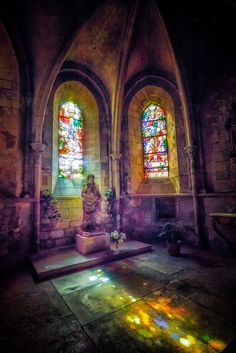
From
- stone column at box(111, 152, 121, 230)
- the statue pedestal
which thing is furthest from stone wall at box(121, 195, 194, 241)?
the statue pedestal

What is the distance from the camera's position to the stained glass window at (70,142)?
754cm

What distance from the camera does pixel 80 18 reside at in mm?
5961

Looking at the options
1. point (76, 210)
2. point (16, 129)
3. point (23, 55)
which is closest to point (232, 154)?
point (76, 210)

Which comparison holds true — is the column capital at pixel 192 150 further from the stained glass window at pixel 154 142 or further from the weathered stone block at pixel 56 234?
the weathered stone block at pixel 56 234

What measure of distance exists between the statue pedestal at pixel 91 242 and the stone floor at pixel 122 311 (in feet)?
3.21

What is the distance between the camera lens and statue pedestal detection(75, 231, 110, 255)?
5.56m

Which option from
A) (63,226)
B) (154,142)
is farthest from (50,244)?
(154,142)

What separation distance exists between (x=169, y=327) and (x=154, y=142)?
22.4ft

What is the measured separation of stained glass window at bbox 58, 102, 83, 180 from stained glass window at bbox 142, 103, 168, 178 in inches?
112

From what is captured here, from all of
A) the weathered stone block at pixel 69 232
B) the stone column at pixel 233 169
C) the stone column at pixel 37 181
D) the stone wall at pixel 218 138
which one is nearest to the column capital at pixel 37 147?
the stone column at pixel 37 181

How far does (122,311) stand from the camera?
115 inches

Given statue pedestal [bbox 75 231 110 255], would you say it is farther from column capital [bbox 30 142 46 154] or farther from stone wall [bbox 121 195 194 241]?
column capital [bbox 30 142 46 154]

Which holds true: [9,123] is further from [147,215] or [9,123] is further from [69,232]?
[147,215]

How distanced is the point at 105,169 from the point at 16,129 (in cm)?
350
